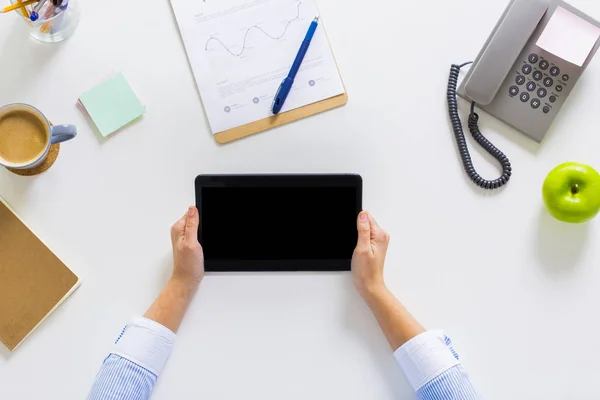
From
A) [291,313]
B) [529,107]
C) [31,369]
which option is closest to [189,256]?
[291,313]

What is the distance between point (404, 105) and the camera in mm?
985

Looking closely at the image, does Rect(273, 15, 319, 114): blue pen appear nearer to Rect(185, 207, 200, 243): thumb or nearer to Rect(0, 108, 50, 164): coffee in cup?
Rect(185, 207, 200, 243): thumb

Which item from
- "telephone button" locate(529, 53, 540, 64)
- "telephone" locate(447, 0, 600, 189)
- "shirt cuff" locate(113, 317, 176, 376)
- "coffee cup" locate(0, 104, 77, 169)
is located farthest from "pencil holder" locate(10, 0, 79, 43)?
"telephone button" locate(529, 53, 540, 64)

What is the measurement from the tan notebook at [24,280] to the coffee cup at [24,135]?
0.10m

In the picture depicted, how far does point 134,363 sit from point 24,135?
16.6 inches

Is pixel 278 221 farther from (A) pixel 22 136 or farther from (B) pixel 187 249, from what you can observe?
(A) pixel 22 136

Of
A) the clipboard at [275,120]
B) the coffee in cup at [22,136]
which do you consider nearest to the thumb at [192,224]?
the clipboard at [275,120]

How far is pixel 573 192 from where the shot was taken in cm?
96

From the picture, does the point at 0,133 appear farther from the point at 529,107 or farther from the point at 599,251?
the point at 599,251

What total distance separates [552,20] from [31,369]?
3.52ft

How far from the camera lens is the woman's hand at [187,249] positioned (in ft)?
3.07

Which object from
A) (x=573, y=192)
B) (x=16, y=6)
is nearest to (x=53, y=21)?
(x=16, y=6)

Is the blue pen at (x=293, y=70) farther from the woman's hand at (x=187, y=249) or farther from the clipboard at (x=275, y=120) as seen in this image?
the woman's hand at (x=187, y=249)

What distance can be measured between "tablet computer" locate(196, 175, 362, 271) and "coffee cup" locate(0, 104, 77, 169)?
0.84 ft
